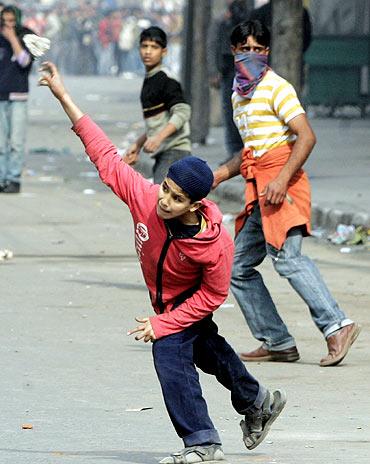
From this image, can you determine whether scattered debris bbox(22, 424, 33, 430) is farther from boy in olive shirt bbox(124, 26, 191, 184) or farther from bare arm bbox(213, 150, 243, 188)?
boy in olive shirt bbox(124, 26, 191, 184)

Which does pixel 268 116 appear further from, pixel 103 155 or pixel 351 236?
pixel 351 236

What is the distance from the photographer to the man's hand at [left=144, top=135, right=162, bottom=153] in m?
11.1

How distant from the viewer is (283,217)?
852cm

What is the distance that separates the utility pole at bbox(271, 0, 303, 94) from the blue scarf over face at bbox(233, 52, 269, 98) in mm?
7895

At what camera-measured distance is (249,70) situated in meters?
8.68

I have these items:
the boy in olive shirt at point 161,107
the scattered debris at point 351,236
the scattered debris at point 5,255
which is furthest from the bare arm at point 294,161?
the scattered debris at point 351,236

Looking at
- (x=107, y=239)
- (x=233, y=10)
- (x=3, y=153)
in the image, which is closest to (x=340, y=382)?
(x=107, y=239)

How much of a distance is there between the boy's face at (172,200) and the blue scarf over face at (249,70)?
2.68m

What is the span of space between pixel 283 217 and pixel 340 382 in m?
0.87

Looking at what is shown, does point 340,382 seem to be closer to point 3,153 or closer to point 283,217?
point 283,217

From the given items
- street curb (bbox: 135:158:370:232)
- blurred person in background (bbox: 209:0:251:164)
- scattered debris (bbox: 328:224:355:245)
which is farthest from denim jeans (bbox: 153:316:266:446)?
blurred person in background (bbox: 209:0:251:164)

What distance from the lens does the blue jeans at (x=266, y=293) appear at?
8.63 m

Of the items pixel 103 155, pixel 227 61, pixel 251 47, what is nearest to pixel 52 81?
pixel 103 155

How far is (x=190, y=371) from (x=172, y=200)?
0.65m
